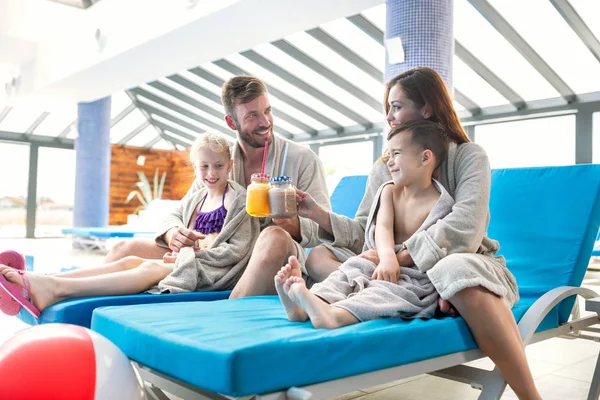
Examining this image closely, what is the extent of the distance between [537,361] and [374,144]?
292 inches

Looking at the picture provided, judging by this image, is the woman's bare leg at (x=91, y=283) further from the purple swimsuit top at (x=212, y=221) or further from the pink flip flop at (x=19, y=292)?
the purple swimsuit top at (x=212, y=221)

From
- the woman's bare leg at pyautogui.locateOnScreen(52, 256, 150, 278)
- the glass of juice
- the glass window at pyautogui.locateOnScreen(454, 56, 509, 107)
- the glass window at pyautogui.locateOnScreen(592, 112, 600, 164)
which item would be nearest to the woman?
the glass of juice

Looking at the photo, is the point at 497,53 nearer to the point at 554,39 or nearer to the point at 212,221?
the point at 554,39

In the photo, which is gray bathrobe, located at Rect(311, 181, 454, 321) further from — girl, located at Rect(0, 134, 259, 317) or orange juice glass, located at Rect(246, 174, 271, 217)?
girl, located at Rect(0, 134, 259, 317)

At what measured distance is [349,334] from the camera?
1.39 metres

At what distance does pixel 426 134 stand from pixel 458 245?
1.27 ft

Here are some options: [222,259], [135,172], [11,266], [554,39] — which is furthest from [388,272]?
[135,172]

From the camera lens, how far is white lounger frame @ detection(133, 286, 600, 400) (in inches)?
52.6

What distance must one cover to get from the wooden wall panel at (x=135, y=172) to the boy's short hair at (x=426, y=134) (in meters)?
11.3

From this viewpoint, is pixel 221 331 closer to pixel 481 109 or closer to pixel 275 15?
pixel 275 15

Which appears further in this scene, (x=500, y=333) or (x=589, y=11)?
(x=589, y=11)

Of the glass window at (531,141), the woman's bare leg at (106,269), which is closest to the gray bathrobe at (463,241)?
the woman's bare leg at (106,269)

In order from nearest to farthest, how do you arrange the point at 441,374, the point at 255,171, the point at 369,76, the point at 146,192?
the point at 441,374
the point at 255,171
the point at 369,76
the point at 146,192

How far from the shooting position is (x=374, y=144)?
9930mm
